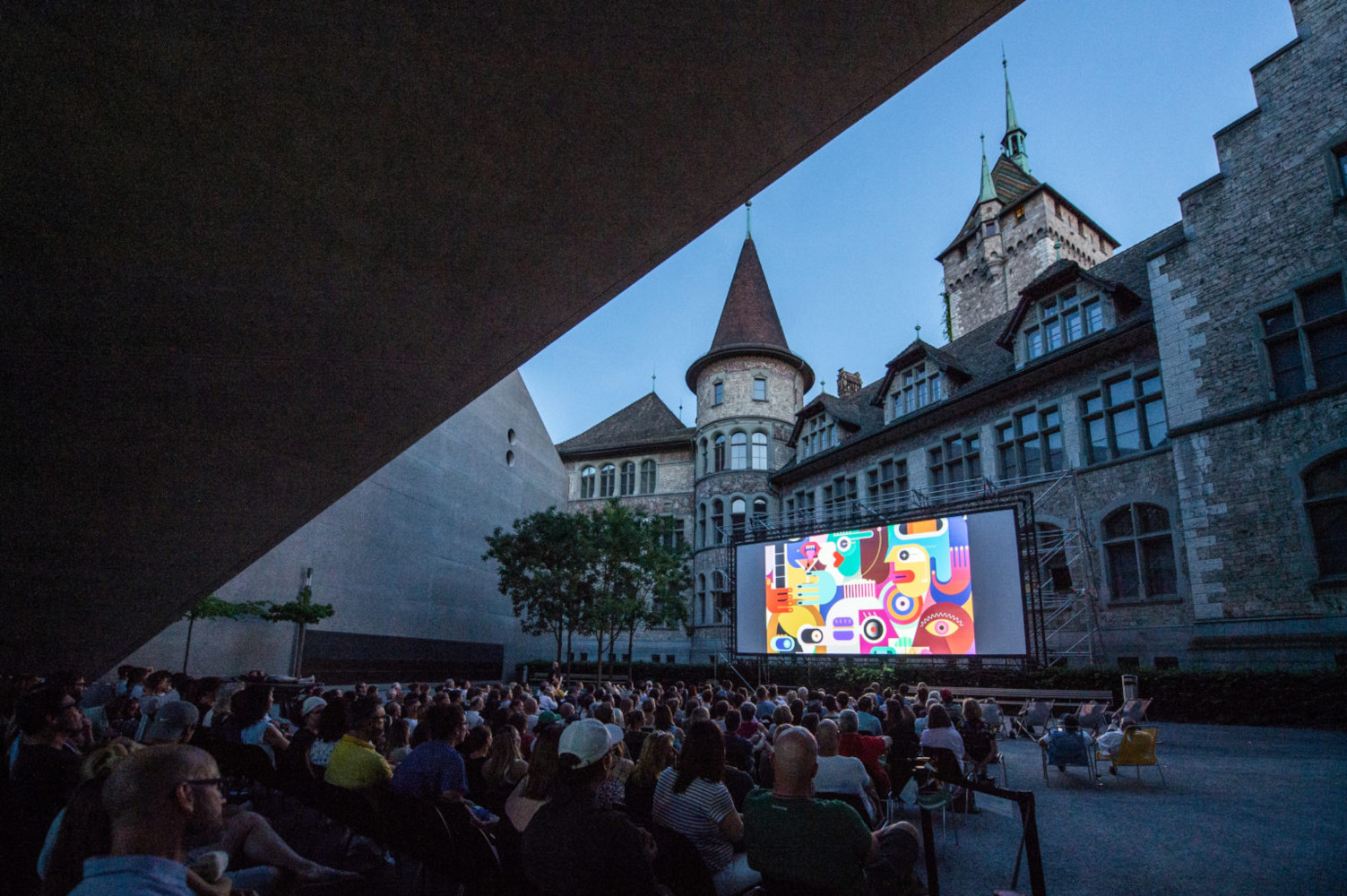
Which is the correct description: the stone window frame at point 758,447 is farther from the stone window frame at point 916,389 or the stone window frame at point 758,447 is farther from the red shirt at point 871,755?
the red shirt at point 871,755

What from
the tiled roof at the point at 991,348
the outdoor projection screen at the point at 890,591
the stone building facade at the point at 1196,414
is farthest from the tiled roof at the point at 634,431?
the outdoor projection screen at the point at 890,591

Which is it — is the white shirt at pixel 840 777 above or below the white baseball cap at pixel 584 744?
below

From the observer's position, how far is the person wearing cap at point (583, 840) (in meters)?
2.51

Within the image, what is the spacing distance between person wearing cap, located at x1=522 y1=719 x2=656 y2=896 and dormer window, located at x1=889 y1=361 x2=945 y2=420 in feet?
70.6

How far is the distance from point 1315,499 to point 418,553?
2193 cm

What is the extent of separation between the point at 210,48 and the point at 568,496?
3321 cm

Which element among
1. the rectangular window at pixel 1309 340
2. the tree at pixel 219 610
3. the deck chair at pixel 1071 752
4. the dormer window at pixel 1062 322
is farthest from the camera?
the dormer window at pixel 1062 322

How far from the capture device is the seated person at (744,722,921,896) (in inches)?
108

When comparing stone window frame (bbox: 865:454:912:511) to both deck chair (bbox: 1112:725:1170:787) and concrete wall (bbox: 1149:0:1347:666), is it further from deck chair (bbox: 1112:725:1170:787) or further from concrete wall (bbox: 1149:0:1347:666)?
deck chair (bbox: 1112:725:1170:787)

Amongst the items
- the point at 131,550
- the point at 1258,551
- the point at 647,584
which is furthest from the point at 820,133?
the point at 647,584

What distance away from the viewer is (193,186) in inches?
145

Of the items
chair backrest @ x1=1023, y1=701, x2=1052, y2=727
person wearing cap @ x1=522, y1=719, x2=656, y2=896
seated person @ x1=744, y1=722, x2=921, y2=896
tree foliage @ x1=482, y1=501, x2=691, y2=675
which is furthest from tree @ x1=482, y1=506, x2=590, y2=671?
person wearing cap @ x1=522, y1=719, x2=656, y2=896

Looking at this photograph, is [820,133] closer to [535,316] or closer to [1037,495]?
[535,316]

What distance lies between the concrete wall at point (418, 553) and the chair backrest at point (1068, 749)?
605 inches
